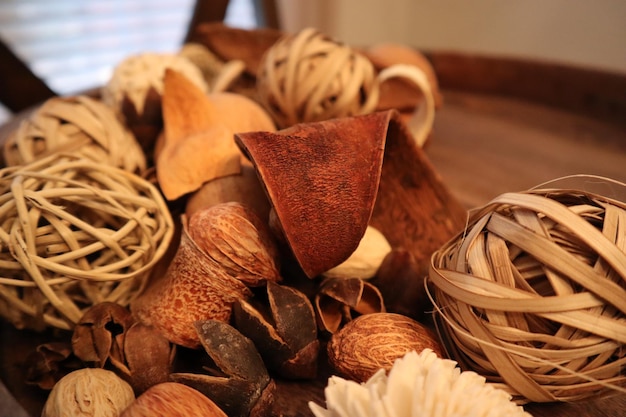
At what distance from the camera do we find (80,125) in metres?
0.58

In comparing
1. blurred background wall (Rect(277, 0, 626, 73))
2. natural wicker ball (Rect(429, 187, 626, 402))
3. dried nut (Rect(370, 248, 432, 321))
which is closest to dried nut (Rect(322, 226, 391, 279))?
dried nut (Rect(370, 248, 432, 321))

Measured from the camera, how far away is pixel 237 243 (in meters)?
0.46

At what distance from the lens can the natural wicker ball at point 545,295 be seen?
0.37 metres

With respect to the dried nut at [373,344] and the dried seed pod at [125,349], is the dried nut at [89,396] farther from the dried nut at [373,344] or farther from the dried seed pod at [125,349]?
the dried nut at [373,344]

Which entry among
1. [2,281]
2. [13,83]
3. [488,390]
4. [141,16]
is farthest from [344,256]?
[141,16]

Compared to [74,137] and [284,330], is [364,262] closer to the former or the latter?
[284,330]

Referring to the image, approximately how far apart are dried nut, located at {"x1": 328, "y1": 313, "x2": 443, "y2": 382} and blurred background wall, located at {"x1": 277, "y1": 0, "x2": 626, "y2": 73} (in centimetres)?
94

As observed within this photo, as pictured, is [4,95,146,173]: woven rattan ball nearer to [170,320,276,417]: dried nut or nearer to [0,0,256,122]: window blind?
[170,320,276,417]: dried nut

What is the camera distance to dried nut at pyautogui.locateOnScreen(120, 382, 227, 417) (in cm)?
38

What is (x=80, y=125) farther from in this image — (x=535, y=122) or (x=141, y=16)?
(x=141, y=16)

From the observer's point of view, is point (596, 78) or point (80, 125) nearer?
point (80, 125)

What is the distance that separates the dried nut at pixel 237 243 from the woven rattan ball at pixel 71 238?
6 cm

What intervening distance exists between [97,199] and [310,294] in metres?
0.22

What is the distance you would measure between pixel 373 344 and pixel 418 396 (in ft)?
0.30
